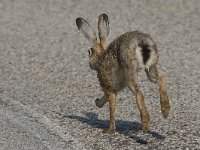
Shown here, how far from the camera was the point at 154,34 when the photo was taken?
57.4 ft

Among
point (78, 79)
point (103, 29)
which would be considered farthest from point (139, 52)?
point (78, 79)

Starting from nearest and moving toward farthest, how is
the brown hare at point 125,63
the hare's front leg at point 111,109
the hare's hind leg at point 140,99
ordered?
the hare's hind leg at point 140,99, the brown hare at point 125,63, the hare's front leg at point 111,109

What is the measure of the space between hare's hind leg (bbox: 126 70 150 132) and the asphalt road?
0.37m

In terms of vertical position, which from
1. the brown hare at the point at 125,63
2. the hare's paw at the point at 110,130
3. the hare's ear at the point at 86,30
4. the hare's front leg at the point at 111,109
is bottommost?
the hare's paw at the point at 110,130

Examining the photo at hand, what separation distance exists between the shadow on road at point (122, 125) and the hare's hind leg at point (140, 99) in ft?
1.36

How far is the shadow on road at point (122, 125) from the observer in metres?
9.58

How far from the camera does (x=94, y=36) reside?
10359mm

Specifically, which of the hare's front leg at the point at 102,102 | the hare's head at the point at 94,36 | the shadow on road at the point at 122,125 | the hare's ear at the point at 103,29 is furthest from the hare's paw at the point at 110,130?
the hare's ear at the point at 103,29

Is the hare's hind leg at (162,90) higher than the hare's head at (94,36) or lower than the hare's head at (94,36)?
lower

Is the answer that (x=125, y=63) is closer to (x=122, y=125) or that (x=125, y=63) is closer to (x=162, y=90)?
(x=162, y=90)

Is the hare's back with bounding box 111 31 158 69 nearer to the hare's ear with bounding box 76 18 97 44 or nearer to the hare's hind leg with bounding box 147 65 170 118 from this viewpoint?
the hare's hind leg with bounding box 147 65 170 118

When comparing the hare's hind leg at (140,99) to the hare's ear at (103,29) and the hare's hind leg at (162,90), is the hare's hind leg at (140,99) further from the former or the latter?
the hare's ear at (103,29)

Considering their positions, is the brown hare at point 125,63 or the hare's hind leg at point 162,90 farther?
the hare's hind leg at point 162,90

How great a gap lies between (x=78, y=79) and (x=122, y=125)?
3.07 metres
